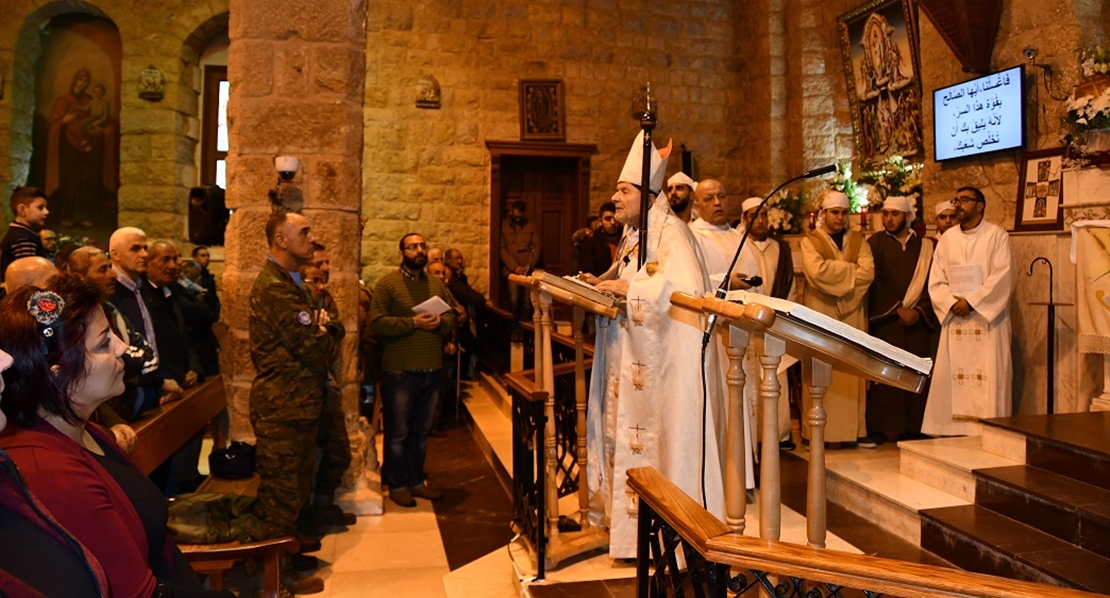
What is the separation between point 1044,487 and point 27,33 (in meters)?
10.9

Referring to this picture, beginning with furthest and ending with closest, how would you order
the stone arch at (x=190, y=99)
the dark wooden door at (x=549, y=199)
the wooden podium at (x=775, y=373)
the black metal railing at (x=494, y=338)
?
the dark wooden door at (x=549, y=199)
the stone arch at (x=190, y=99)
the black metal railing at (x=494, y=338)
the wooden podium at (x=775, y=373)

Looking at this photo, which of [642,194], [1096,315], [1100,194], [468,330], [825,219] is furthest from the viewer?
[468,330]

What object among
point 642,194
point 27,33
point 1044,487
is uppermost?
point 27,33

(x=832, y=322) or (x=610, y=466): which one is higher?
(x=832, y=322)

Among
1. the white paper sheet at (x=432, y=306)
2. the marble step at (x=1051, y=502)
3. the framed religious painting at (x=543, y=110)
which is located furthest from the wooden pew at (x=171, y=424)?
the framed religious painting at (x=543, y=110)

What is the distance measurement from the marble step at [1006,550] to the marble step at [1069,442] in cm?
39

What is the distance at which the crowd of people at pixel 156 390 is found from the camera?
1.70 metres

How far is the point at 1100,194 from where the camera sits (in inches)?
193

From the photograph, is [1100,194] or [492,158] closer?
[1100,194]

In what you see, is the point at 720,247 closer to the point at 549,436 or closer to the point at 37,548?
the point at 549,436

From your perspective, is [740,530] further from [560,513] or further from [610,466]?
[560,513]

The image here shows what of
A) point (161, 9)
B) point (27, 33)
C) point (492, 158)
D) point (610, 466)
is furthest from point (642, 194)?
point (27, 33)

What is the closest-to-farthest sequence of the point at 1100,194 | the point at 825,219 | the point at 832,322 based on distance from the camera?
1. the point at 832,322
2. the point at 1100,194
3. the point at 825,219

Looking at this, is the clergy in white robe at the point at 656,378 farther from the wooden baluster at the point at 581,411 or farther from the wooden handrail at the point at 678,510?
the wooden handrail at the point at 678,510
